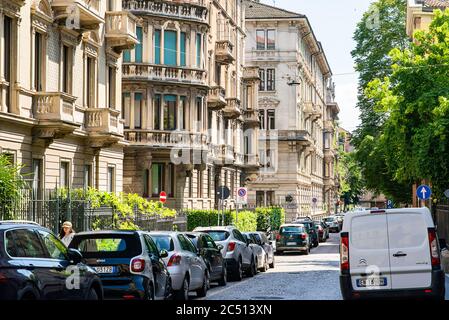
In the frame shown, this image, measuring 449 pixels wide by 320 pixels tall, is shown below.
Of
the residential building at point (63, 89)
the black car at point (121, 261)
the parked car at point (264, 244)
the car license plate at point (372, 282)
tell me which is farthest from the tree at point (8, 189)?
the parked car at point (264, 244)

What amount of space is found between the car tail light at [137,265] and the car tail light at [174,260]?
3.48m

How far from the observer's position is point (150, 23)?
166 ft

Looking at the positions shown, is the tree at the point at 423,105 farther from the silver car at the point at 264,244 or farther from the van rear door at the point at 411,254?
the van rear door at the point at 411,254

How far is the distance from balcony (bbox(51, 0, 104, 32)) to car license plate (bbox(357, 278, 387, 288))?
17.4 m

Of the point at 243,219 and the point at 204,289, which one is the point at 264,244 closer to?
the point at 204,289

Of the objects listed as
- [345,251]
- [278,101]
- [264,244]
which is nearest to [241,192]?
[264,244]

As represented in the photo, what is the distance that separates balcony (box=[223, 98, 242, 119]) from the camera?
62188 millimetres

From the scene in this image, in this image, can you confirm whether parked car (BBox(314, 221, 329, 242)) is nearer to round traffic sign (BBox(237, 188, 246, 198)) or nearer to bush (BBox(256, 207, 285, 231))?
bush (BBox(256, 207, 285, 231))

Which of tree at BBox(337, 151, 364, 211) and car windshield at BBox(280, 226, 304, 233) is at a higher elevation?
tree at BBox(337, 151, 364, 211)

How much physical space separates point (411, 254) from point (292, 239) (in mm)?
32099

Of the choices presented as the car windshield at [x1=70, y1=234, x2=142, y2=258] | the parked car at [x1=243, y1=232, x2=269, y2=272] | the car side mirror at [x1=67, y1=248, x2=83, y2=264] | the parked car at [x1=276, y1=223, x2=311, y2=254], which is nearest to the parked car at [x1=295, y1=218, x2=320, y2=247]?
the parked car at [x1=276, y1=223, x2=311, y2=254]

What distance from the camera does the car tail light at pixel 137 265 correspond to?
55.1 feet

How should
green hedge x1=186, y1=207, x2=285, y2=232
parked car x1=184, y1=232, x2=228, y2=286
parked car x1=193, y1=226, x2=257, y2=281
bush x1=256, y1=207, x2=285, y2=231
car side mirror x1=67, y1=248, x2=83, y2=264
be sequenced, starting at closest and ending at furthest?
1. car side mirror x1=67, y1=248, x2=83, y2=264
2. parked car x1=184, y1=232, x2=228, y2=286
3. parked car x1=193, y1=226, x2=257, y2=281
4. green hedge x1=186, y1=207, x2=285, y2=232
5. bush x1=256, y1=207, x2=285, y2=231

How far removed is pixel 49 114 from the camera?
30.2m
